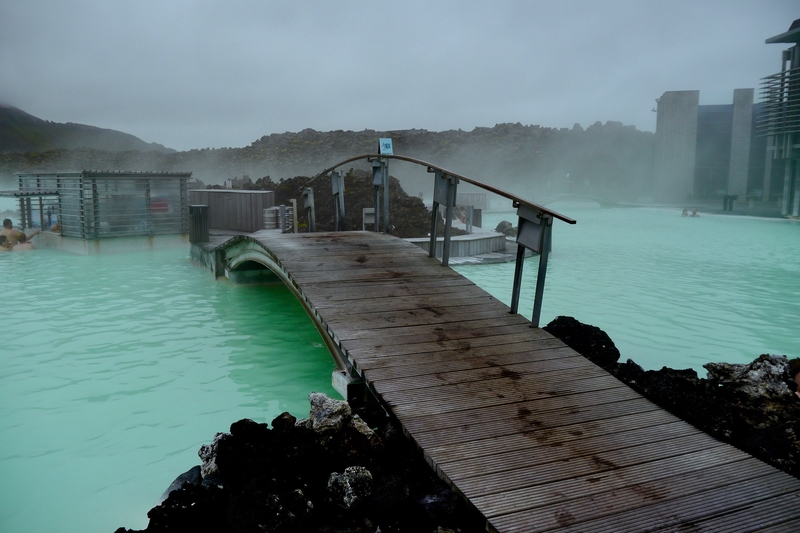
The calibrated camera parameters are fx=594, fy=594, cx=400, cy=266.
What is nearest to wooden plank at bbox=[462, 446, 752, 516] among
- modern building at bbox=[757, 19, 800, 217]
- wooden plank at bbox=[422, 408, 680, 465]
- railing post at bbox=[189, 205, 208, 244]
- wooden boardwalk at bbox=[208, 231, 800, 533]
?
wooden boardwalk at bbox=[208, 231, 800, 533]

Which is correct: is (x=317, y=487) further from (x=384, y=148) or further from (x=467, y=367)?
(x=384, y=148)

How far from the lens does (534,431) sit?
3.31m

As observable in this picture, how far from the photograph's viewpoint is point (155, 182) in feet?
58.1

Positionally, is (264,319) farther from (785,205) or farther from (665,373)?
(785,205)

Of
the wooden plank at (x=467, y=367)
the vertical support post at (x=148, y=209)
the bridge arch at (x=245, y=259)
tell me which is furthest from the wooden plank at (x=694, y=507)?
the vertical support post at (x=148, y=209)

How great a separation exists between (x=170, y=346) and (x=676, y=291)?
9.76 metres

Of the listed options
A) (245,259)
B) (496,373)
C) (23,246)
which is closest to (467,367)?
(496,373)

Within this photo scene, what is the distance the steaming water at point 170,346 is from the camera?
4.57 meters

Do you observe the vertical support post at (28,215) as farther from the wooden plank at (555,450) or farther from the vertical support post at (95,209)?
the wooden plank at (555,450)

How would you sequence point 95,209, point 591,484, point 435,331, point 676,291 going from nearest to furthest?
point 591,484 → point 435,331 → point 676,291 → point 95,209

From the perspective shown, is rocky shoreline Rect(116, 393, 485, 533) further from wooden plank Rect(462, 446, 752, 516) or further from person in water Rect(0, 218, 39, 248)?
person in water Rect(0, 218, 39, 248)

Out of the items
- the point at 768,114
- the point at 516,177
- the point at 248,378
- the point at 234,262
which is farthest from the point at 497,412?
the point at 516,177

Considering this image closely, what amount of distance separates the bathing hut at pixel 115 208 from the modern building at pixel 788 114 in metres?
29.6

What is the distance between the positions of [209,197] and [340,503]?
52.9ft
